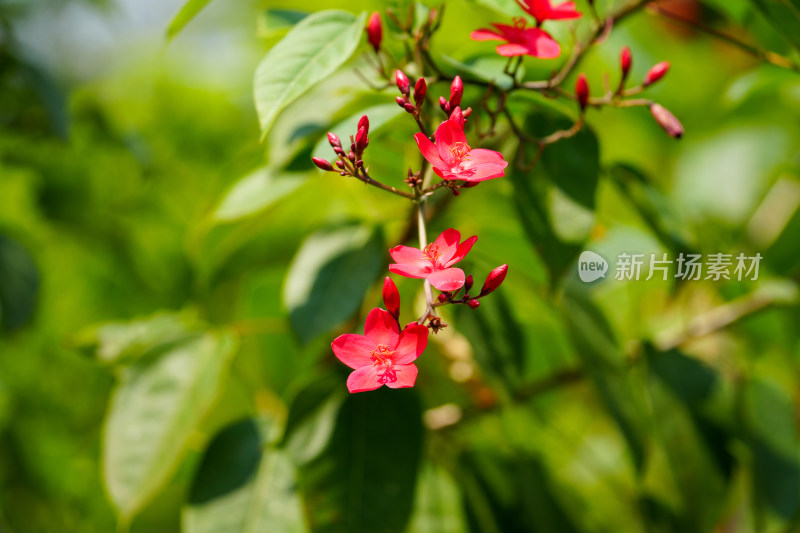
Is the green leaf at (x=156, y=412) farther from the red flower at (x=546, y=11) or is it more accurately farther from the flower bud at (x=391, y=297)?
the red flower at (x=546, y=11)

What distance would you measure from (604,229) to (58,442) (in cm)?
107

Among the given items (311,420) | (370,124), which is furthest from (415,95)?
(311,420)

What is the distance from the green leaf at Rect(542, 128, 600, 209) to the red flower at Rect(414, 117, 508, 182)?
23 cm

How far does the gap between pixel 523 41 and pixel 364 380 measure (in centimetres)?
29

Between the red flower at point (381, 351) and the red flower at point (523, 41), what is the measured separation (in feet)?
0.72

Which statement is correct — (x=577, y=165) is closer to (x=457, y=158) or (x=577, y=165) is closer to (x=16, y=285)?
(x=457, y=158)

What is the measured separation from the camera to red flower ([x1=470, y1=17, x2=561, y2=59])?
0.49 metres

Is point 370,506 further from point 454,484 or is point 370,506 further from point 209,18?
point 209,18

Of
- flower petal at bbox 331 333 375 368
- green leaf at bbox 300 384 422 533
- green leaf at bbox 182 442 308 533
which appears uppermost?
flower petal at bbox 331 333 375 368

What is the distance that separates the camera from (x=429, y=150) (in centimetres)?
41

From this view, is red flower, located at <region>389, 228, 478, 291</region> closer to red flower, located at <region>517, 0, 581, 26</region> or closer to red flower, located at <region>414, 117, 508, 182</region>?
red flower, located at <region>414, 117, 508, 182</region>

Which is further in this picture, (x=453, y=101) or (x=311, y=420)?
(x=311, y=420)

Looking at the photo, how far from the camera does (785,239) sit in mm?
928

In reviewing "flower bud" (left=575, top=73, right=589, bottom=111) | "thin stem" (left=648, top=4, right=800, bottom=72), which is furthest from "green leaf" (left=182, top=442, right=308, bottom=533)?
"thin stem" (left=648, top=4, right=800, bottom=72)
